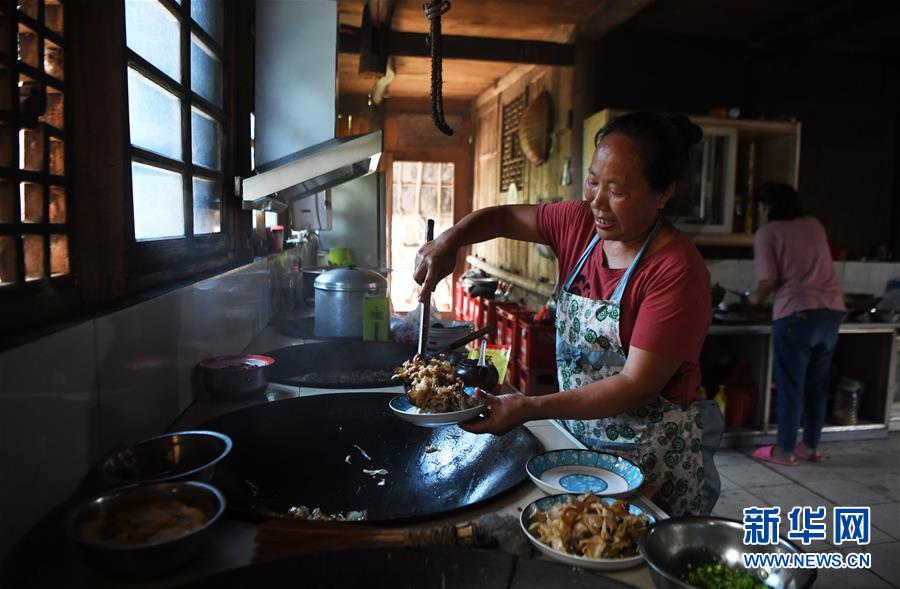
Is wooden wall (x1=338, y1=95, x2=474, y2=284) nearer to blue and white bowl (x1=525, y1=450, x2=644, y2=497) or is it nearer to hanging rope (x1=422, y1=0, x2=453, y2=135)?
hanging rope (x1=422, y1=0, x2=453, y2=135)

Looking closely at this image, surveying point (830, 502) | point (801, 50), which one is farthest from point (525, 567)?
point (801, 50)

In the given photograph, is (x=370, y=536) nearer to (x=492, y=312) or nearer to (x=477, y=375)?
(x=477, y=375)

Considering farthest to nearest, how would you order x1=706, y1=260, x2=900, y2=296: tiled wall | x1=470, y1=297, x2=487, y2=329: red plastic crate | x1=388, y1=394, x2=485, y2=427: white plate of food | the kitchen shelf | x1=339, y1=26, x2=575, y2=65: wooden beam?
x1=470, y1=297, x2=487, y2=329: red plastic crate → the kitchen shelf → x1=706, y1=260, x2=900, y2=296: tiled wall → x1=339, y1=26, x2=575, y2=65: wooden beam → x1=388, y1=394, x2=485, y2=427: white plate of food

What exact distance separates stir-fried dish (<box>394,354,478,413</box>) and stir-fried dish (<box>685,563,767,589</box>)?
25.6 inches

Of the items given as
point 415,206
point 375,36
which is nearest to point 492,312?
point 375,36

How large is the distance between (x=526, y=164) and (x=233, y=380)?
5.51m

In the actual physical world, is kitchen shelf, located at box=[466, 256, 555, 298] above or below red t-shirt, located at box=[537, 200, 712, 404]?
below

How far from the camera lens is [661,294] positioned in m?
1.56

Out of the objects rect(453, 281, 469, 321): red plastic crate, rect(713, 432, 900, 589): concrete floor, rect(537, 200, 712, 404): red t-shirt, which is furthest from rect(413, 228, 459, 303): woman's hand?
rect(453, 281, 469, 321): red plastic crate

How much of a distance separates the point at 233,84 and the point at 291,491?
2.10m

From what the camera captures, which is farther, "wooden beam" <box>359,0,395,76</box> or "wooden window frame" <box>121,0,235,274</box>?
"wooden beam" <box>359,0,395,76</box>

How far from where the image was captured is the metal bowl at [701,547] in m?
0.99

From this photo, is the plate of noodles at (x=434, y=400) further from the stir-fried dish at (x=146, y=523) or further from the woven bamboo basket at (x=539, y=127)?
the woven bamboo basket at (x=539, y=127)

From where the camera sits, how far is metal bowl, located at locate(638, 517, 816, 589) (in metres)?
Answer: 0.99
